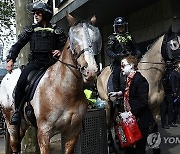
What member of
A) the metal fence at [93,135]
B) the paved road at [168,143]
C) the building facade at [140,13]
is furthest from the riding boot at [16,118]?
the building facade at [140,13]

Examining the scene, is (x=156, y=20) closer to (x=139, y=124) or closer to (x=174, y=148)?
(x=174, y=148)

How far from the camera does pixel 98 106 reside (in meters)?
6.95

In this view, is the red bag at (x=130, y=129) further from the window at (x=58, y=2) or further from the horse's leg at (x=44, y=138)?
the window at (x=58, y=2)

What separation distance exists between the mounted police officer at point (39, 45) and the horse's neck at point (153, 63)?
2.12m

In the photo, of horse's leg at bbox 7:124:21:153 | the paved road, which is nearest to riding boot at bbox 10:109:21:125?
horse's leg at bbox 7:124:21:153

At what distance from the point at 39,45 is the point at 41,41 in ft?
0.22

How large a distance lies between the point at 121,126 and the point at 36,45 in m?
1.80

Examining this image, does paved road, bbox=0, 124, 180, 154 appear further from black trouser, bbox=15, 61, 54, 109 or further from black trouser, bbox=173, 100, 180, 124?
black trouser, bbox=15, 61, 54, 109

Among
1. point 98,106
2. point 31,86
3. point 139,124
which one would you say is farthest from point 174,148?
point 31,86

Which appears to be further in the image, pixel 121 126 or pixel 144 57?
pixel 144 57

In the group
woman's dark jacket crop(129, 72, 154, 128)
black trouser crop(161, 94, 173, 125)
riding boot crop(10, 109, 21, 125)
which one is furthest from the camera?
black trouser crop(161, 94, 173, 125)

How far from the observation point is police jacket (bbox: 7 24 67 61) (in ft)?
16.5

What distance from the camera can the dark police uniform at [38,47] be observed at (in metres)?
5.02

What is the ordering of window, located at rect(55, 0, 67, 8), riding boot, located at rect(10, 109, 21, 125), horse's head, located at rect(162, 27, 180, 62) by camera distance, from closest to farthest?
riding boot, located at rect(10, 109, 21, 125) < horse's head, located at rect(162, 27, 180, 62) < window, located at rect(55, 0, 67, 8)
